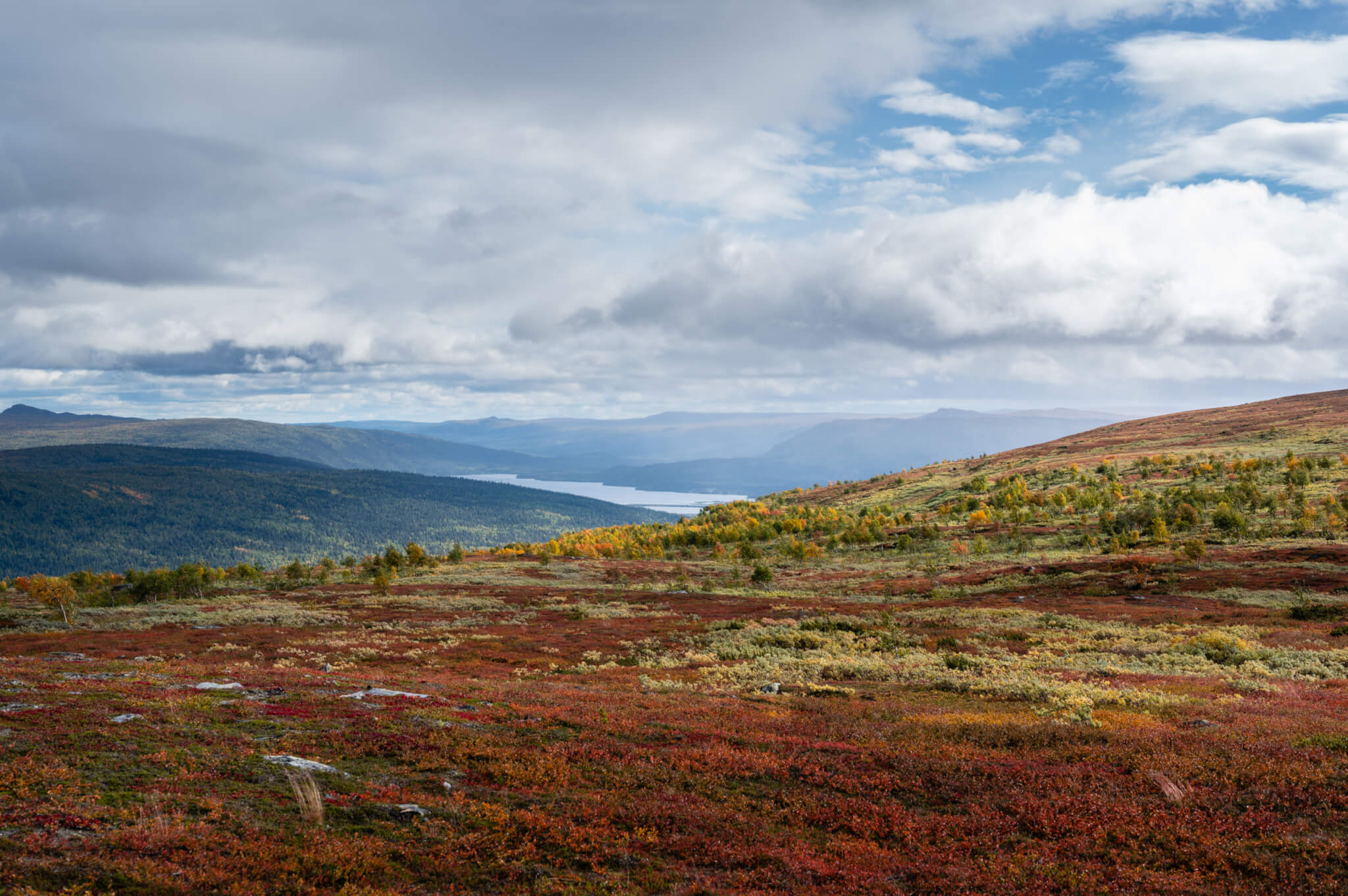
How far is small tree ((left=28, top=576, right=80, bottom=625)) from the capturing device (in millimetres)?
66125

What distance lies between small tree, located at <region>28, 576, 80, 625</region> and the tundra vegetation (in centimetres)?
1571

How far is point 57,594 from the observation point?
66.9 m

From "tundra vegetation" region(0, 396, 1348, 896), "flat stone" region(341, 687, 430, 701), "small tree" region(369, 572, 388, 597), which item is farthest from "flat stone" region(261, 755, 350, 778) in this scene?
"small tree" region(369, 572, 388, 597)

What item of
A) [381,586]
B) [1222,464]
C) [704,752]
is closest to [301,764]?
[704,752]

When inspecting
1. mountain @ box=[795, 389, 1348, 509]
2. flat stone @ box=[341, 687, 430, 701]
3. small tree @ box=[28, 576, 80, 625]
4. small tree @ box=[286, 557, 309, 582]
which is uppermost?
mountain @ box=[795, 389, 1348, 509]

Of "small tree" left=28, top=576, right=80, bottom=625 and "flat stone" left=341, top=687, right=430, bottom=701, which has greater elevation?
"flat stone" left=341, top=687, right=430, bottom=701

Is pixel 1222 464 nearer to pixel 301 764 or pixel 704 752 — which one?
pixel 704 752

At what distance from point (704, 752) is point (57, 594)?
81.0 m

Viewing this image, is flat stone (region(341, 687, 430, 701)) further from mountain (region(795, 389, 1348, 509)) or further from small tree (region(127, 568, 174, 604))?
mountain (region(795, 389, 1348, 509))

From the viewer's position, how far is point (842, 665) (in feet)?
111

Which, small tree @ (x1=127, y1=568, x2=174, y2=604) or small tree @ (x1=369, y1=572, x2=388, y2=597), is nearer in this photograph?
small tree @ (x1=369, y1=572, x2=388, y2=597)

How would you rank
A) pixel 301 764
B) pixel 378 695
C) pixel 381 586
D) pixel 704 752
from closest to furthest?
pixel 301 764 → pixel 704 752 → pixel 378 695 → pixel 381 586

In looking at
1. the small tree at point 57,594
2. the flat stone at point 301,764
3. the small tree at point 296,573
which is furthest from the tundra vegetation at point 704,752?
the small tree at point 296,573

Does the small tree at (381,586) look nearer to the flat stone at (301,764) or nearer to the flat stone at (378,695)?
the flat stone at (378,695)
